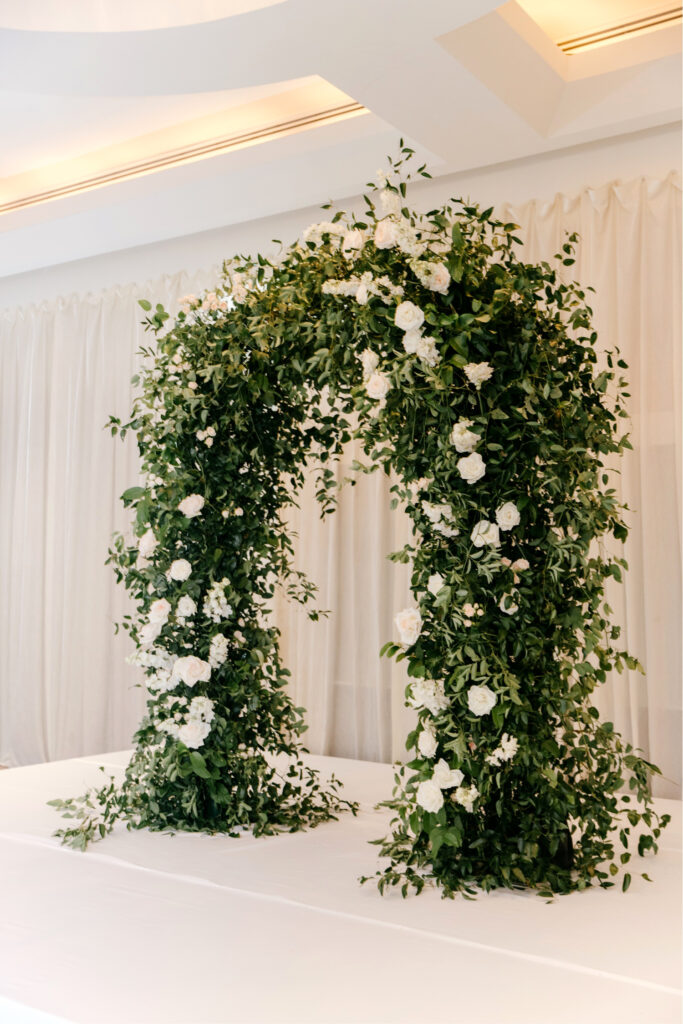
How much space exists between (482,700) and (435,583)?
1.02ft

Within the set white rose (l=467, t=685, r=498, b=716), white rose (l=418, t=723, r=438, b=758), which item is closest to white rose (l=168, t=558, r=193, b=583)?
white rose (l=418, t=723, r=438, b=758)

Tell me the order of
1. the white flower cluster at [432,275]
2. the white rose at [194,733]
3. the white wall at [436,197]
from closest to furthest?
the white flower cluster at [432,275]
the white rose at [194,733]
the white wall at [436,197]

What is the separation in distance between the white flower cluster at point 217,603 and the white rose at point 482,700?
879mm

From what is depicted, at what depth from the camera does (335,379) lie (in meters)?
2.70

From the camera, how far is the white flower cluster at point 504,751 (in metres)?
2.31

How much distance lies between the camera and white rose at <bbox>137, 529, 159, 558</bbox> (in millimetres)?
2965

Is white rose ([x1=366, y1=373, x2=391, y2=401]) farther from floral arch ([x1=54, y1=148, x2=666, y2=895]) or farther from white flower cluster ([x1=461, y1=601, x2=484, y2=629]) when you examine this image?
white flower cluster ([x1=461, y1=601, x2=484, y2=629])

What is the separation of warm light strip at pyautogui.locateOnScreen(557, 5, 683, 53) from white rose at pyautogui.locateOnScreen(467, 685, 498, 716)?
2791 mm

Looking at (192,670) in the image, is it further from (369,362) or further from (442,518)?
(369,362)

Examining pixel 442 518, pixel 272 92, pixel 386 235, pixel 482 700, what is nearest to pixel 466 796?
pixel 482 700

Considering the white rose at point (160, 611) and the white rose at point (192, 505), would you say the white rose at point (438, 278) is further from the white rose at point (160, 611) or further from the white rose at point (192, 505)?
the white rose at point (160, 611)

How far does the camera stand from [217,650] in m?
2.90

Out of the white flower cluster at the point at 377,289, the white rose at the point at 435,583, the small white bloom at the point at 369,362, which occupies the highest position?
the white flower cluster at the point at 377,289

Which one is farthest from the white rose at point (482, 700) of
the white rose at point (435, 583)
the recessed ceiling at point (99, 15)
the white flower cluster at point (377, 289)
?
the recessed ceiling at point (99, 15)
